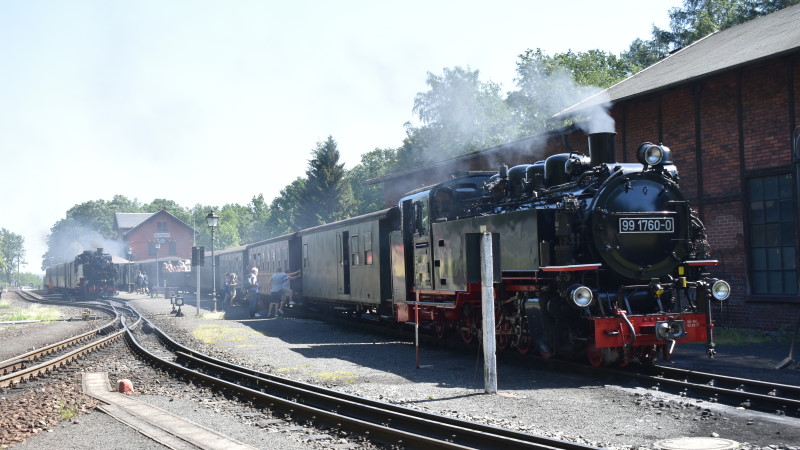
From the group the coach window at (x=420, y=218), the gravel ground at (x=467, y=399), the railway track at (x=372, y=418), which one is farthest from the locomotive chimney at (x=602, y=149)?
the railway track at (x=372, y=418)

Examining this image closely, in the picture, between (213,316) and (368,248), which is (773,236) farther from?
(213,316)

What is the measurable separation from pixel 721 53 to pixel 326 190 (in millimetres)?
47370

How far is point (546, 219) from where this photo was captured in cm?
1012

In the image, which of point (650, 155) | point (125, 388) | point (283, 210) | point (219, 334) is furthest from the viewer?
point (283, 210)

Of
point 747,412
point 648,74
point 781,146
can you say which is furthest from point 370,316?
point 747,412

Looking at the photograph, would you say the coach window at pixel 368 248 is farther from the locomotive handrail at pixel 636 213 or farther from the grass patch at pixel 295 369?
the locomotive handrail at pixel 636 213

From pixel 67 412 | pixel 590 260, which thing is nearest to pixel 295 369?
pixel 67 412

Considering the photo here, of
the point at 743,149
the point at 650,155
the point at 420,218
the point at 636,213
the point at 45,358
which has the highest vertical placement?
the point at 743,149

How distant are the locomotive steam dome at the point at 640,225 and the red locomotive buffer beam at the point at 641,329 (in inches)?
23.8

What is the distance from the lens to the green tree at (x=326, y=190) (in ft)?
202

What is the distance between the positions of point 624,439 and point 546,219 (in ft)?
13.8

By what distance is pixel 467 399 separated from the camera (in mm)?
8508

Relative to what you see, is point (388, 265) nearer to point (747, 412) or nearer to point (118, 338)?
point (118, 338)

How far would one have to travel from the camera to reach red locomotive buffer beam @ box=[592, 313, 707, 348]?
9.21 metres
